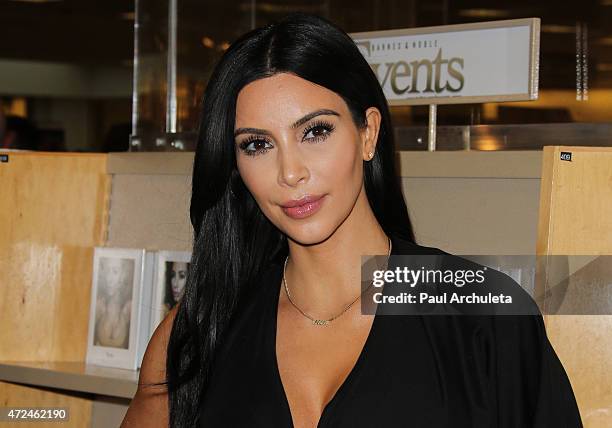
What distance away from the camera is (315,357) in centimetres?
180

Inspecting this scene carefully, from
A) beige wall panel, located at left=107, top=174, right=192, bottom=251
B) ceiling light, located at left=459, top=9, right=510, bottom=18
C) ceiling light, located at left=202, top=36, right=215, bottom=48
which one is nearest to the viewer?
beige wall panel, located at left=107, top=174, right=192, bottom=251

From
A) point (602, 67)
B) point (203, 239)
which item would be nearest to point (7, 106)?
point (602, 67)

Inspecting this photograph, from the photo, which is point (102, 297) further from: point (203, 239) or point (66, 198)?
point (203, 239)

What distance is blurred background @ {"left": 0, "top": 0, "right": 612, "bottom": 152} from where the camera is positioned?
2.18 m

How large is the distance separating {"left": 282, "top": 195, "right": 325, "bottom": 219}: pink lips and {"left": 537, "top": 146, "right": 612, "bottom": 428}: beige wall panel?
14.7 inches

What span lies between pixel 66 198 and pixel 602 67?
1.90m

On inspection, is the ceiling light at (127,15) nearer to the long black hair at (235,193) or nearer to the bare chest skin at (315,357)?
the long black hair at (235,193)

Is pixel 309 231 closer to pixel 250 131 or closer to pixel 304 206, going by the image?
pixel 304 206

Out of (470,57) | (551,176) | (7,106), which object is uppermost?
(7,106)

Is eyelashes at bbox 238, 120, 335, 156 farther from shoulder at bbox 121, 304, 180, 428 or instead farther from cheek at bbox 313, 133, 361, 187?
shoulder at bbox 121, 304, 180, 428

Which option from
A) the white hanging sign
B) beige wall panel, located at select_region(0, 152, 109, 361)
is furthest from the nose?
beige wall panel, located at select_region(0, 152, 109, 361)

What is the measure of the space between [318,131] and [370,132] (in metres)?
0.13

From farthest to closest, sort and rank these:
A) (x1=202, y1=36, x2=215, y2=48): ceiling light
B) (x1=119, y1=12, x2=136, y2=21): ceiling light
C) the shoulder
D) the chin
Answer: (x1=119, y1=12, x2=136, y2=21): ceiling light < (x1=202, y1=36, x2=215, y2=48): ceiling light < the shoulder < the chin

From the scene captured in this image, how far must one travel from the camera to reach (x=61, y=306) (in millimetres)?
2451
